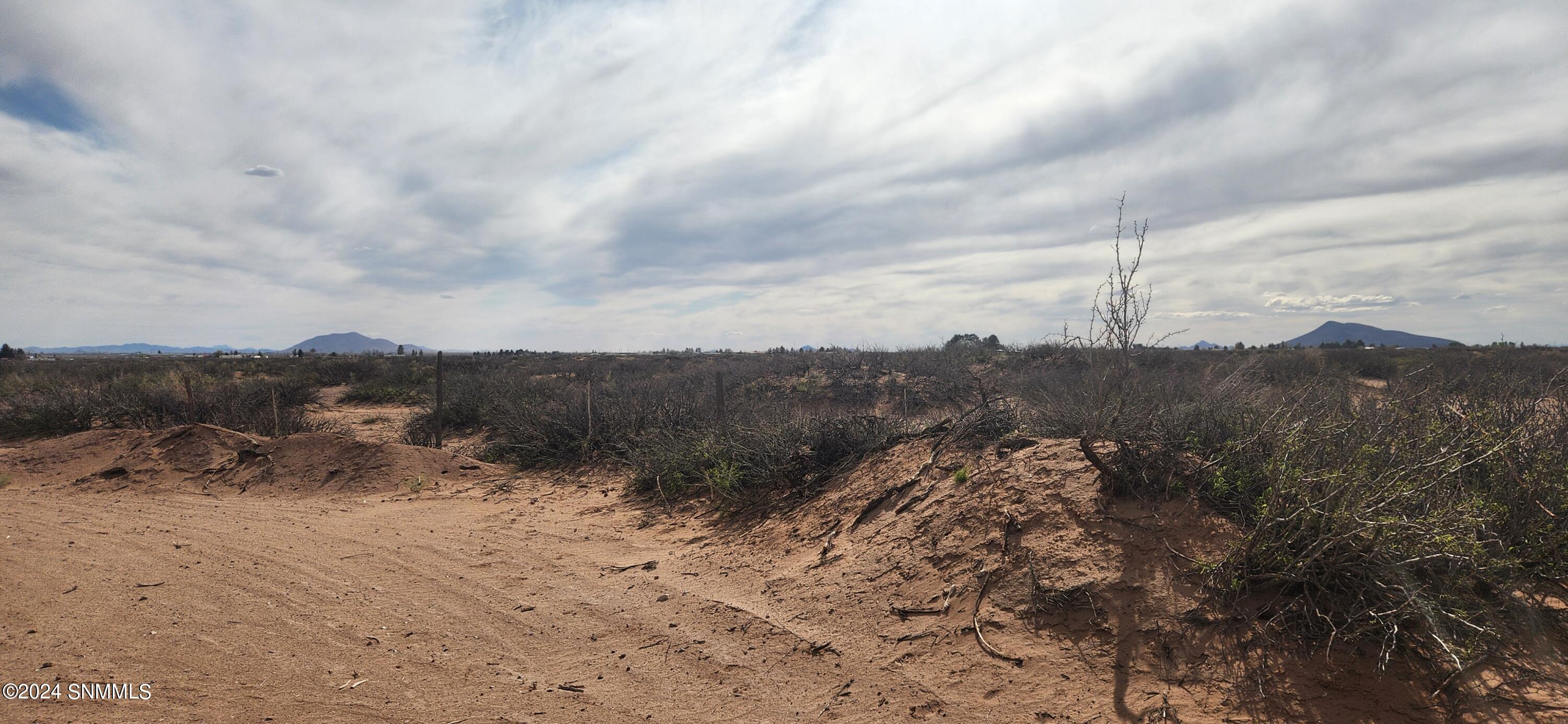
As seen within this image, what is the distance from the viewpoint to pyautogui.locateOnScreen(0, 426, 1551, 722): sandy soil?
12.6 ft

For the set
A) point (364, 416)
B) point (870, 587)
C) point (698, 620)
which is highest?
point (364, 416)

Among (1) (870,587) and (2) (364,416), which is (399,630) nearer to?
(1) (870,587)

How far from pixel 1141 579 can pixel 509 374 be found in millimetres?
22280

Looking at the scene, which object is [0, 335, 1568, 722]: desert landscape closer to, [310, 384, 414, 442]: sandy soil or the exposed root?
the exposed root

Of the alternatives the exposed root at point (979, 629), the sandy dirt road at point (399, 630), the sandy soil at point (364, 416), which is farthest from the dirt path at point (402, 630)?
the sandy soil at point (364, 416)

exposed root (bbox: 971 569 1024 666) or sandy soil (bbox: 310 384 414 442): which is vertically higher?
sandy soil (bbox: 310 384 414 442)

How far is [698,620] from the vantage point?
17.5 ft

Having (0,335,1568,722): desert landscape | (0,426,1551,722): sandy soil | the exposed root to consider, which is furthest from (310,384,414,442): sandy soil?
the exposed root

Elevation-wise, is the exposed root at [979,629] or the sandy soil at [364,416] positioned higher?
the sandy soil at [364,416]

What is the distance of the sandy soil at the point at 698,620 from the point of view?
3.85m

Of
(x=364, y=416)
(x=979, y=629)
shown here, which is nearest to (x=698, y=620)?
(x=979, y=629)

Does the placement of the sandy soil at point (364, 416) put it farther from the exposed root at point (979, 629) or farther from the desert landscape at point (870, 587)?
the exposed root at point (979, 629)

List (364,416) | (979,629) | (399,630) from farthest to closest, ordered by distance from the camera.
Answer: (364,416), (399,630), (979,629)

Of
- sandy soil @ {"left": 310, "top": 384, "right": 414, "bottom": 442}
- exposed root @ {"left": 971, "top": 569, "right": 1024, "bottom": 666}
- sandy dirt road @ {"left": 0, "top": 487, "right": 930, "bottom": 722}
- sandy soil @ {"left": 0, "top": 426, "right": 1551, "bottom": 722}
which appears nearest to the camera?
sandy soil @ {"left": 0, "top": 426, "right": 1551, "bottom": 722}
